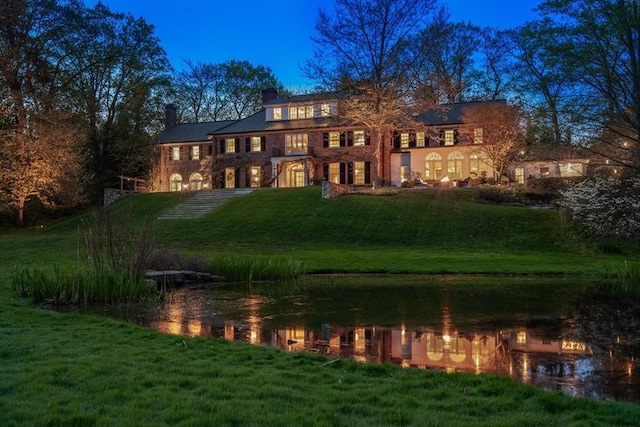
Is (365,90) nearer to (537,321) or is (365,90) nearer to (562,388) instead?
(537,321)

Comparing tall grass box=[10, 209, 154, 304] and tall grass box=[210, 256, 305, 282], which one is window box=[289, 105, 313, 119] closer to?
tall grass box=[210, 256, 305, 282]

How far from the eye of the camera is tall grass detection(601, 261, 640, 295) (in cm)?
1281

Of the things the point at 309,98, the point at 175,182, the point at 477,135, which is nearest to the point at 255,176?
the point at 309,98

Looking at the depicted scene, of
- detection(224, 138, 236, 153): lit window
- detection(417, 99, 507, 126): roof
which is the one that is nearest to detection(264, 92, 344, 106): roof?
detection(224, 138, 236, 153): lit window

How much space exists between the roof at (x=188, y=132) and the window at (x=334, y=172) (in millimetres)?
11171

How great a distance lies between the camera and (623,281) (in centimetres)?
1380

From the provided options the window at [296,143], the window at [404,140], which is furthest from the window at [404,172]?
the window at [296,143]

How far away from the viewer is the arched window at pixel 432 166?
4222 cm

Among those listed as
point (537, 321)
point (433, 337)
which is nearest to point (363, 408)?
point (433, 337)

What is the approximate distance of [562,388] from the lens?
17.1 feet

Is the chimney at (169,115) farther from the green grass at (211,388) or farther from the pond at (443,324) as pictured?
the green grass at (211,388)

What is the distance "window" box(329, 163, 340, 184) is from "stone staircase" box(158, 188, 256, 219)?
8494 mm

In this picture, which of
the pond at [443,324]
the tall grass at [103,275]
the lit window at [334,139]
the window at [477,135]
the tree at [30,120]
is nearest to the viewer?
the pond at [443,324]

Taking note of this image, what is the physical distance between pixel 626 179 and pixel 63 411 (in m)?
23.1
